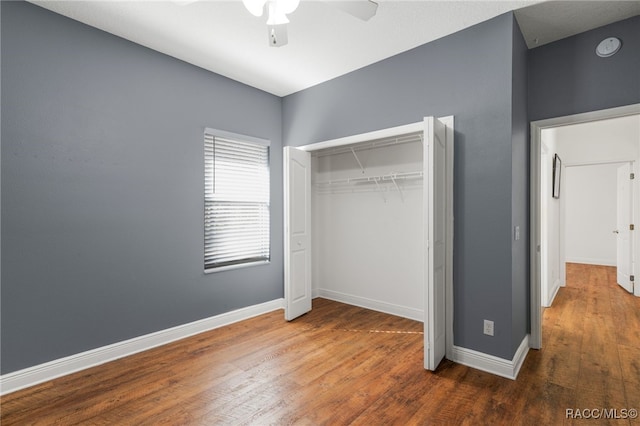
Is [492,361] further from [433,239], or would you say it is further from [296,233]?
[296,233]

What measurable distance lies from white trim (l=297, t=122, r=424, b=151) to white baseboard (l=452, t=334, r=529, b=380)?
2069 millimetres

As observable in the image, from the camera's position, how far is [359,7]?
1.81m

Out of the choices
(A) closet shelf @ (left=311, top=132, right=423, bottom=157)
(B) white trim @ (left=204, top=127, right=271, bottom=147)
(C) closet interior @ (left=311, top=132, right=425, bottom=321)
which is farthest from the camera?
(C) closet interior @ (left=311, top=132, right=425, bottom=321)

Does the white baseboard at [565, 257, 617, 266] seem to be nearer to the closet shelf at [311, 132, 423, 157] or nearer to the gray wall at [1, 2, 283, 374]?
the closet shelf at [311, 132, 423, 157]

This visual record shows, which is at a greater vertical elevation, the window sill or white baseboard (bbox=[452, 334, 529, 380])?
the window sill

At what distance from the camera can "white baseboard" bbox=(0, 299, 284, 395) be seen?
2295 mm

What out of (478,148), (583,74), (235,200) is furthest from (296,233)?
(583,74)

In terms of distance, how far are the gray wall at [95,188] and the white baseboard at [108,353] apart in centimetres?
6

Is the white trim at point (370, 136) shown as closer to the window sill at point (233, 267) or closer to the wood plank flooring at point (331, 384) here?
the window sill at point (233, 267)

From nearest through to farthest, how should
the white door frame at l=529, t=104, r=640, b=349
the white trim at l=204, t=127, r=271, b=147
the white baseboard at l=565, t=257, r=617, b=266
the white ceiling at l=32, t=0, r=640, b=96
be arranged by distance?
the white ceiling at l=32, t=0, r=640, b=96 < the white door frame at l=529, t=104, r=640, b=349 < the white trim at l=204, t=127, r=271, b=147 < the white baseboard at l=565, t=257, r=617, b=266

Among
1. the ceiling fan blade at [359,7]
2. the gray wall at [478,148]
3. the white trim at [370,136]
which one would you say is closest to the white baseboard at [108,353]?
the white trim at [370,136]

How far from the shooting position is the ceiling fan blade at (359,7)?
69.6 inches

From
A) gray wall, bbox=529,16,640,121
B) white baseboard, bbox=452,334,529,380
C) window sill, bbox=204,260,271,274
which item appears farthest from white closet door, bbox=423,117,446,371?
window sill, bbox=204,260,271,274

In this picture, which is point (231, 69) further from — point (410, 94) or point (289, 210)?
point (410, 94)
